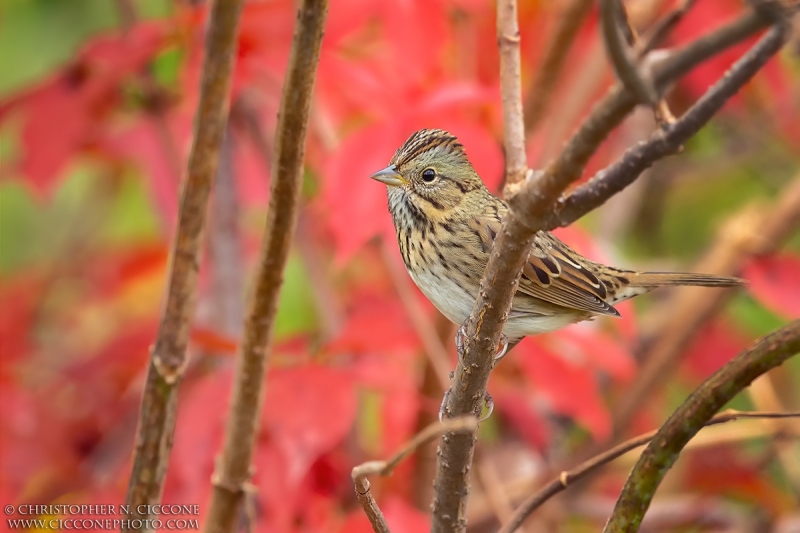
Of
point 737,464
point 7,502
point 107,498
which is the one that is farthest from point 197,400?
point 737,464

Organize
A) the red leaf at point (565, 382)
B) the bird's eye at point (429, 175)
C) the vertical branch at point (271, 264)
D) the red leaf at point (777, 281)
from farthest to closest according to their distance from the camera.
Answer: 1. the red leaf at point (777, 281)
2. the red leaf at point (565, 382)
3. the bird's eye at point (429, 175)
4. the vertical branch at point (271, 264)

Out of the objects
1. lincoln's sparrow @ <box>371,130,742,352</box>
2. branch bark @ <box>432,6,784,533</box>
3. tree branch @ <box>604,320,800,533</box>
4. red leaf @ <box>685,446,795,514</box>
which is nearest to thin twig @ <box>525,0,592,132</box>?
lincoln's sparrow @ <box>371,130,742,352</box>

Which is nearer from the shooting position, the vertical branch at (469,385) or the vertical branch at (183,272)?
the vertical branch at (469,385)

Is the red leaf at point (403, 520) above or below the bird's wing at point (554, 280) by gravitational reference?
below

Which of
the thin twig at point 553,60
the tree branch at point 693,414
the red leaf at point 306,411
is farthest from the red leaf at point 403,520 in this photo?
the thin twig at point 553,60

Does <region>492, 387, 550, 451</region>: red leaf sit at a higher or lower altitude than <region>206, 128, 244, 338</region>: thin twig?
lower

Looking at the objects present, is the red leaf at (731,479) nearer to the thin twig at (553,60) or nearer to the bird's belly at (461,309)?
the bird's belly at (461,309)

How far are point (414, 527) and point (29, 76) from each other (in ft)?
8.79

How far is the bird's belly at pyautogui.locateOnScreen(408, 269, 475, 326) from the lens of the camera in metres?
1.89

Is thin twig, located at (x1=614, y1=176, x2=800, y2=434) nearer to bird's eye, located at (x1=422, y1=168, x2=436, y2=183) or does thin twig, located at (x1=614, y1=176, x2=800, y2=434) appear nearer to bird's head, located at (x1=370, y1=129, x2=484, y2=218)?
bird's head, located at (x1=370, y1=129, x2=484, y2=218)

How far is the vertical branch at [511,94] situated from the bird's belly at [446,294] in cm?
66

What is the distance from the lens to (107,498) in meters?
1.98

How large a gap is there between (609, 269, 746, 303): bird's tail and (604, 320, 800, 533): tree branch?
1209mm

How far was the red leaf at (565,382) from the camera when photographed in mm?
2162
